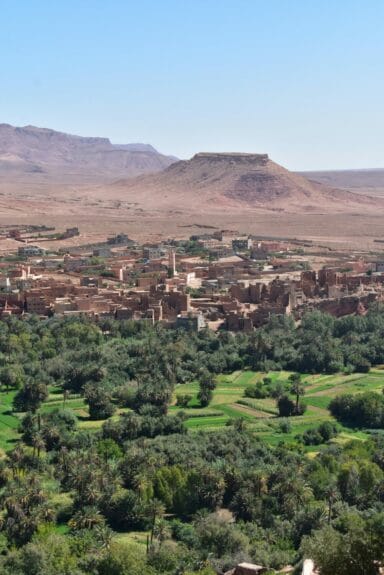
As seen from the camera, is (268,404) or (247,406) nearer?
(247,406)

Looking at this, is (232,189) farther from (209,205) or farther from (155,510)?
(155,510)

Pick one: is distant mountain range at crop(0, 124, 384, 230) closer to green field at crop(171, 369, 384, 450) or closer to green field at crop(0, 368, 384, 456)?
green field at crop(171, 369, 384, 450)

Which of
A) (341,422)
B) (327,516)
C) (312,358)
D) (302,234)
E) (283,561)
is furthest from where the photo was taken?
(302,234)

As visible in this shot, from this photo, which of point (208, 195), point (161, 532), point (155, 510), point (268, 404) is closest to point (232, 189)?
point (208, 195)

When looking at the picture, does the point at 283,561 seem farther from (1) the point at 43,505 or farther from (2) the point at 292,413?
(2) the point at 292,413

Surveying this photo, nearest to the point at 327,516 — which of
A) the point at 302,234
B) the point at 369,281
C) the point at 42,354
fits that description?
the point at 42,354

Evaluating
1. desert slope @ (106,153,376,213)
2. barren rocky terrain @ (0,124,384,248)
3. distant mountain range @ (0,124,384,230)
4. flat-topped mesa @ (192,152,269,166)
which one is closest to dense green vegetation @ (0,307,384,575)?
barren rocky terrain @ (0,124,384,248)

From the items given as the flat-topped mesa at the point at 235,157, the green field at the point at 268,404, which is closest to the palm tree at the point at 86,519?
the green field at the point at 268,404
